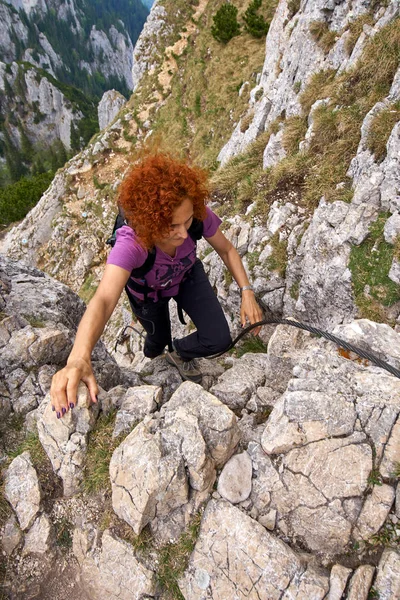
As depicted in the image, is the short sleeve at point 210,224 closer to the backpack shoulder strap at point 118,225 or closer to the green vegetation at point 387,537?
the backpack shoulder strap at point 118,225

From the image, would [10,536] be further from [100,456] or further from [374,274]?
Answer: [374,274]

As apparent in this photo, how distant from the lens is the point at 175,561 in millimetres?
2988

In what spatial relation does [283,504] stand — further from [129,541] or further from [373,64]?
[373,64]

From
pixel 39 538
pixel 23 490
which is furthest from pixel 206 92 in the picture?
pixel 39 538

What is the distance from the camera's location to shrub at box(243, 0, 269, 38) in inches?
829

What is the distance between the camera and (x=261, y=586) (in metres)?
2.71

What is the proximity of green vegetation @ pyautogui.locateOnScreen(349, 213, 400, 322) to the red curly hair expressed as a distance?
10.8 ft

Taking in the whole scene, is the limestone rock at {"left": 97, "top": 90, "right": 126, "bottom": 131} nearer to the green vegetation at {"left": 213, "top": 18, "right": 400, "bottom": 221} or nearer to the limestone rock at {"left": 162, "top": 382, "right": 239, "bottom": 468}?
the green vegetation at {"left": 213, "top": 18, "right": 400, "bottom": 221}

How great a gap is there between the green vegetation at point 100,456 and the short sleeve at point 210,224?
117 inches

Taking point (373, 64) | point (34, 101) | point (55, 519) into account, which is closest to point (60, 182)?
point (373, 64)

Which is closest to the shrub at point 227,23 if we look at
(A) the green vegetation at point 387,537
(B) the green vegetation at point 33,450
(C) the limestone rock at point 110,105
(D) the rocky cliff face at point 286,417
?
(D) the rocky cliff face at point 286,417

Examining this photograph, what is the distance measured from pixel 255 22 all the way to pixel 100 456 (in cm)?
2706

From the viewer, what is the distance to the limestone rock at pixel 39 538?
10.6 feet

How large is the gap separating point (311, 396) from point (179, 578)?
2.08 m
